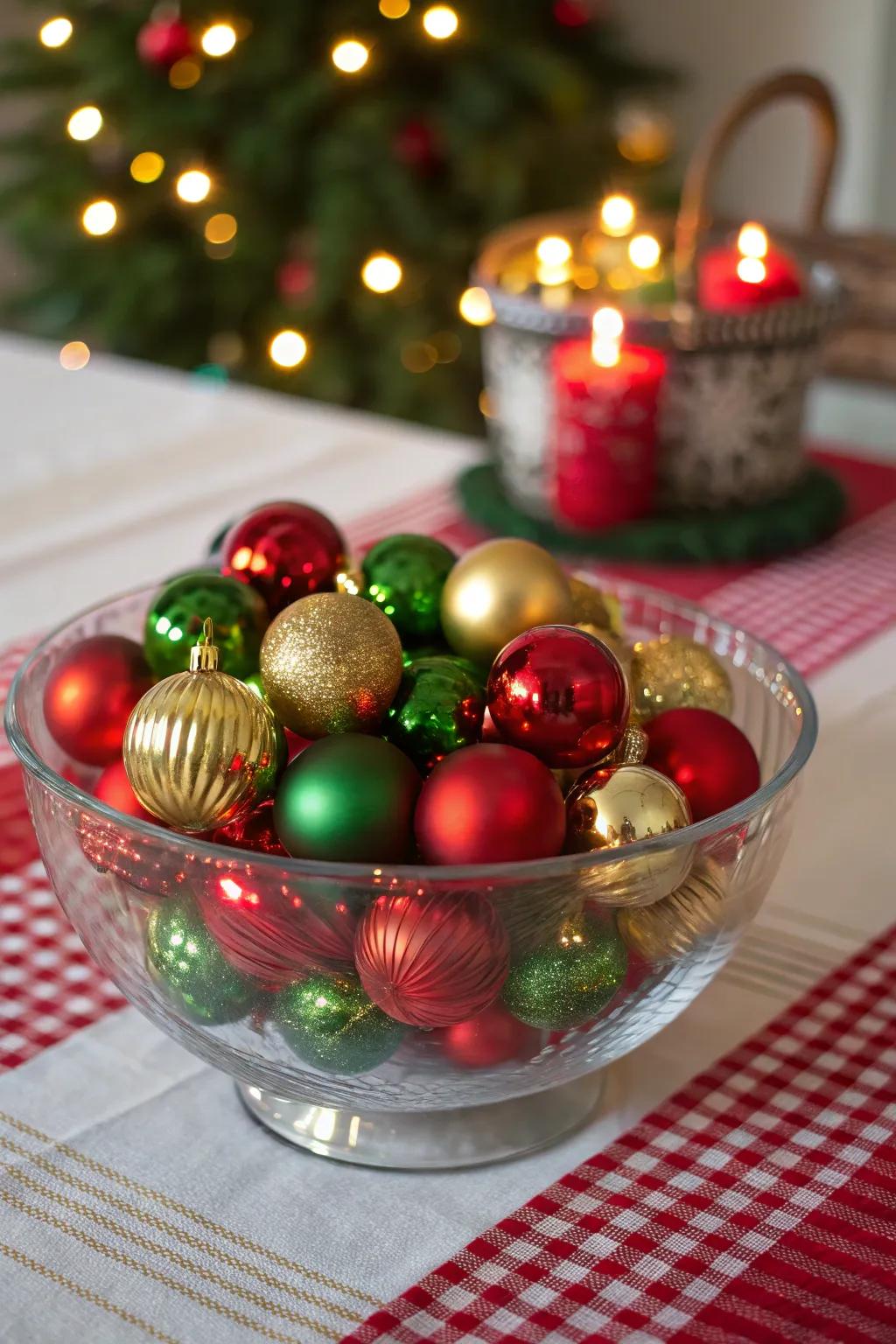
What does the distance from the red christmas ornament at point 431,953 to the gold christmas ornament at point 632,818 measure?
37 mm

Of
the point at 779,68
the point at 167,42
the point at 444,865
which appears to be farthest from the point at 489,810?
the point at 779,68

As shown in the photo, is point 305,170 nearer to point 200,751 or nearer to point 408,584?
point 408,584

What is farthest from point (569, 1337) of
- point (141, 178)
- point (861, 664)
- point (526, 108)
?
point (141, 178)

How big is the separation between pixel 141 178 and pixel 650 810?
217 centimetres

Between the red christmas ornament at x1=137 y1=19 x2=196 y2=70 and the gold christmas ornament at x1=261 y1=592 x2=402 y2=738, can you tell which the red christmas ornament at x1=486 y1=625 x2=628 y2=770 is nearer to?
the gold christmas ornament at x1=261 y1=592 x2=402 y2=738

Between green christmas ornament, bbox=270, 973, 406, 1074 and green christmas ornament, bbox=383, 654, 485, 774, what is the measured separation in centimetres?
9

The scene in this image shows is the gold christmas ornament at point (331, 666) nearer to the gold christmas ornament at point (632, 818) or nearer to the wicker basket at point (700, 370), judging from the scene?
the gold christmas ornament at point (632, 818)

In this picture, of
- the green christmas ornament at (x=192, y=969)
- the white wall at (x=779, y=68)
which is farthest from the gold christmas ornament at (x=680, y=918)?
the white wall at (x=779, y=68)

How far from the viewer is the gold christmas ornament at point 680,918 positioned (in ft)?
1.34

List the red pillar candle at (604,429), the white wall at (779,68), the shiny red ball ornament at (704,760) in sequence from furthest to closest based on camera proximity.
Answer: the white wall at (779,68) → the red pillar candle at (604,429) → the shiny red ball ornament at (704,760)

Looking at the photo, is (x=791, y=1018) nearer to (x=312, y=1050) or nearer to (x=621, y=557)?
(x=312, y=1050)

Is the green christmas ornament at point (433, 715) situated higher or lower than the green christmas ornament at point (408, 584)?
lower

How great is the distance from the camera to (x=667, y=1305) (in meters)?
0.40

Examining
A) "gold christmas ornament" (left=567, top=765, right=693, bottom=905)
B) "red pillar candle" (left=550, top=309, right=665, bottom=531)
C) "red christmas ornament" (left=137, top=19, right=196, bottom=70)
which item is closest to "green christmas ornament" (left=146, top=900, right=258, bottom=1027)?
"gold christmas ornament" (left=567, top=765, right=693, bottom=905)
